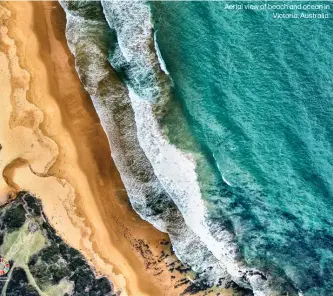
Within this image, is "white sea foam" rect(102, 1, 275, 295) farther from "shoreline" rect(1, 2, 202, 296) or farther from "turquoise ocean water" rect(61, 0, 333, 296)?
"shoreline" rect(1, 2, 202, 296)

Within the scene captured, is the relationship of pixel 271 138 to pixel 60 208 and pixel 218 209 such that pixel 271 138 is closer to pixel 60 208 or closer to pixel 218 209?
pixel 218 209

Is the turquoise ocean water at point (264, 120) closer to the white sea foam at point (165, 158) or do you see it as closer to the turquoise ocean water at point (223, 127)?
the turquoise ocean water at point (223, 127)

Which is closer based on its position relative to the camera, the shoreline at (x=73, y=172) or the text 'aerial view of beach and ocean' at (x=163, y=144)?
the text 'aerial view of beach and ocean' at (x=163, y=144)

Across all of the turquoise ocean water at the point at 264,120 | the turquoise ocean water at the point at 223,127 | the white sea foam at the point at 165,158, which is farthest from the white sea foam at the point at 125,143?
the turquoise ocean water at the point at 264,120

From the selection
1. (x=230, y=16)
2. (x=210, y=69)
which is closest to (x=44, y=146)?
(x=210, y=69)

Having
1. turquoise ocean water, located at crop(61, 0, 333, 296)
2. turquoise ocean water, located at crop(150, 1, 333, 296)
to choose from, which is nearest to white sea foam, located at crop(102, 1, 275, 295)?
turquoise ocean water, located at crop(61, 0, 333, 296)

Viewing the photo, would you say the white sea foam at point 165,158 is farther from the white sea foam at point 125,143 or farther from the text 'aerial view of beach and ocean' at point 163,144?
the white sea foam at point 125,143
